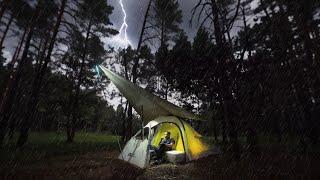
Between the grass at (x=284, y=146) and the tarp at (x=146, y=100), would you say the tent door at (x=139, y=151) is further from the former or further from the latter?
the grass at (x=284, y=146)

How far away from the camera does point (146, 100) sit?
866 cm

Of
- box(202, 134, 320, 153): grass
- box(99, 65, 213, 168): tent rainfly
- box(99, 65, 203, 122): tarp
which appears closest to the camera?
box(99, 65, 213, 168): tent rainfly

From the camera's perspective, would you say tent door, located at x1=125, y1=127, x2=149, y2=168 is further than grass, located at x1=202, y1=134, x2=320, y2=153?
No

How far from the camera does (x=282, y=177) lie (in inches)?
198

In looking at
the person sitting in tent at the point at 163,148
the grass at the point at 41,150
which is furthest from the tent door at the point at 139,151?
the grass at the point at 41,150

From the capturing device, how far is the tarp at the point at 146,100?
8469mm

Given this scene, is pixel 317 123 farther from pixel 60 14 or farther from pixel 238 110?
pixel 60 14

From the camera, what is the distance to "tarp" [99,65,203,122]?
333 inches

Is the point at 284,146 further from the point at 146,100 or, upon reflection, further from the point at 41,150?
the point at 41,150

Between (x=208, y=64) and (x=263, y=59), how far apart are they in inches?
117

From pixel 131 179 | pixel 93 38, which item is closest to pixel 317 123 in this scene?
pixel 131 179

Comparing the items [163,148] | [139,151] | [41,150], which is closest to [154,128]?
[163,148]

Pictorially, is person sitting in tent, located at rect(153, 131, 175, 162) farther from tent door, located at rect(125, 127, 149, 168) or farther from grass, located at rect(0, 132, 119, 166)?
grass, located at rect(0, 132, 119, 166)

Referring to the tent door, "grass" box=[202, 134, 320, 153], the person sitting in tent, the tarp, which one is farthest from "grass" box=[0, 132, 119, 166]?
"grass" box=[202, 134, 320, 153]
